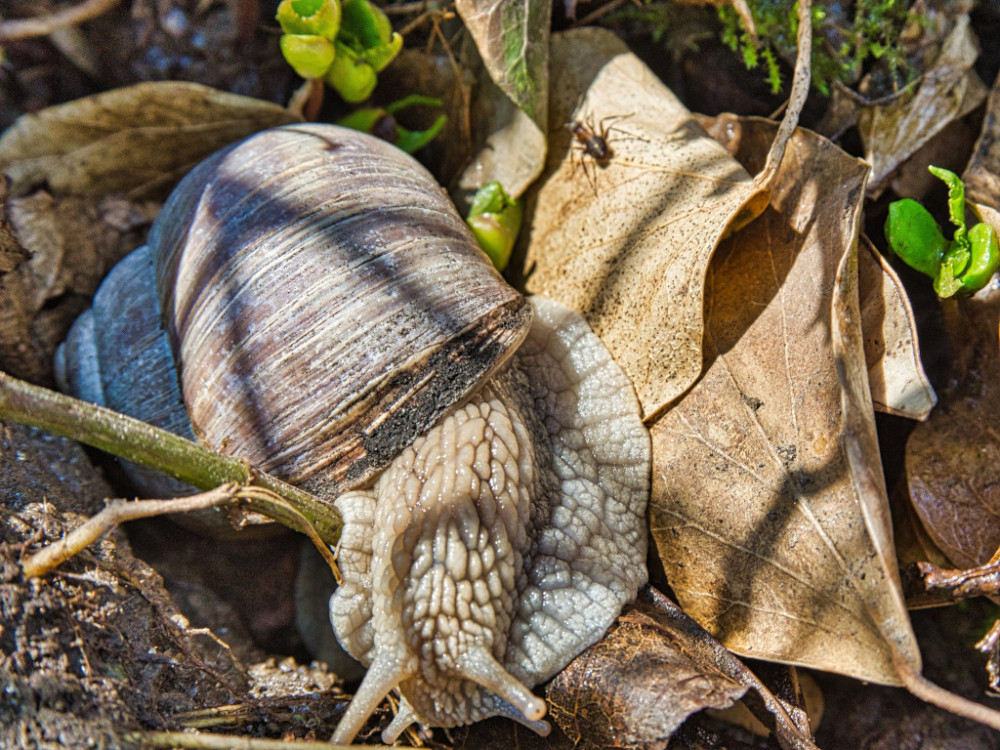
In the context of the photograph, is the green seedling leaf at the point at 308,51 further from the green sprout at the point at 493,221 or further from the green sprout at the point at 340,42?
the green sprout at the point at 493,221

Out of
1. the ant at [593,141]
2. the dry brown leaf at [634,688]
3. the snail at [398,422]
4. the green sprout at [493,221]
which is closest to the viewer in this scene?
the dry brown leaf at [634,688]

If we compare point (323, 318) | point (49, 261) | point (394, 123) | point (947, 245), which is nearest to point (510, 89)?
point (394, 123)

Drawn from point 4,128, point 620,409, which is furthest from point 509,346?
point 4,128

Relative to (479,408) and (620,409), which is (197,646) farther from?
(620,409)

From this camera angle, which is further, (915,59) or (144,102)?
(144,102)

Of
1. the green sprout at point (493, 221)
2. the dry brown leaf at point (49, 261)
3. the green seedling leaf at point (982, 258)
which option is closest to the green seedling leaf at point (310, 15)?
the green sprout at point (493, 221)

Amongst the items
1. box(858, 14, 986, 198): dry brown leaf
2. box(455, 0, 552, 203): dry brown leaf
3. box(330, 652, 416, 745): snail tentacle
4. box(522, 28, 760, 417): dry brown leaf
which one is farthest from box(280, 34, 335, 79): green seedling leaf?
box(330, 652, 416, 745): snail tentacle
